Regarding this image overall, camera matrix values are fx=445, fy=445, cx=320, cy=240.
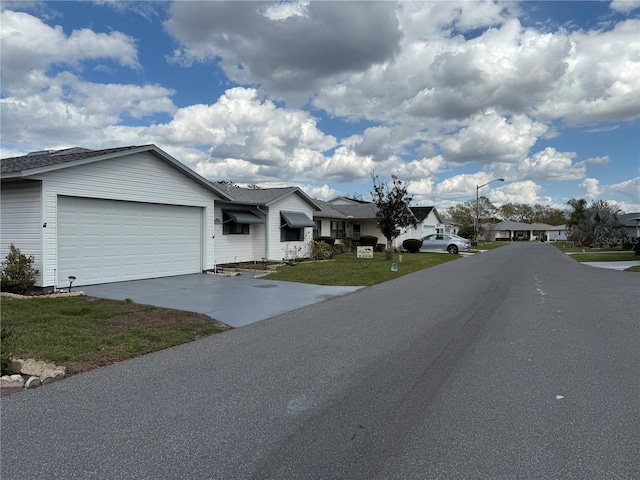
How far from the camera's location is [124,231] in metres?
13.4

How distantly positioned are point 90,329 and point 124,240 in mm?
6612

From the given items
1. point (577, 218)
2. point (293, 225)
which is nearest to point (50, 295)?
point (293, 225)

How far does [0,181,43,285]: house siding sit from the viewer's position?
11078 millimetres

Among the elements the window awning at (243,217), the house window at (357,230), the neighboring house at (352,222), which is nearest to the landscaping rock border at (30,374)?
the window awning at (243,217)

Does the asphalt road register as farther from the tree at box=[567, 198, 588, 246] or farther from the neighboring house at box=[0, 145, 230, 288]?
the tree at box=[567, 198, 588, 246]

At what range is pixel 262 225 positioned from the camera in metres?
A: 21.3

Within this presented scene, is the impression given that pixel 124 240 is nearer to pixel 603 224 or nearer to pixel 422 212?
pixel 422 212

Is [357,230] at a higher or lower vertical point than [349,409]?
higher

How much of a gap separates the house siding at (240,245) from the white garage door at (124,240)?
200 centimetres

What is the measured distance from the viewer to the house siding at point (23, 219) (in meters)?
11.1

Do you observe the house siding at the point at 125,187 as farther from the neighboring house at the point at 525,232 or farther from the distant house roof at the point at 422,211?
the neighboring house at the point at 525,232

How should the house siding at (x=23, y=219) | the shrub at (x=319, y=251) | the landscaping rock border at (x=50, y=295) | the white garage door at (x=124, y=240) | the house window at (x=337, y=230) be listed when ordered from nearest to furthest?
the landscaping rock border at (x=50, y=295) → the house siding at (x=23, y=219) → the white garage door at (x=124, y=240) → the shrub at (x=319, y=251) → the house window at (x=337, y=230)

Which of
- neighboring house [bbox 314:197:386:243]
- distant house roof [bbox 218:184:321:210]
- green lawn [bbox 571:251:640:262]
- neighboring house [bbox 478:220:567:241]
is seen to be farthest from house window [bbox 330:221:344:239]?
neighboring house [bbox 478:220:567:241]

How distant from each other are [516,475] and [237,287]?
10.5m
